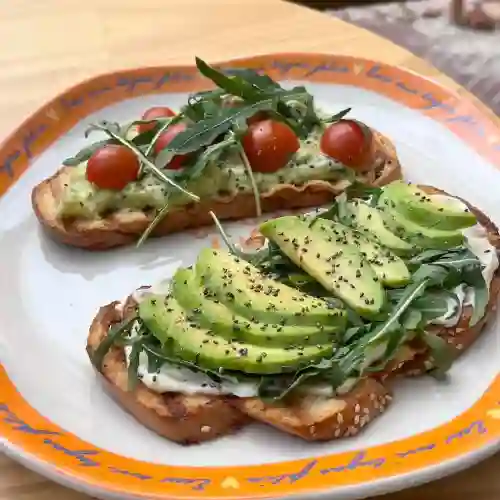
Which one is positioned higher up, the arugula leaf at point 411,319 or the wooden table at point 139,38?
the arugula leaf at point 411,319

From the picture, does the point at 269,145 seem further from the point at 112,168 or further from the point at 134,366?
the point at 134,366

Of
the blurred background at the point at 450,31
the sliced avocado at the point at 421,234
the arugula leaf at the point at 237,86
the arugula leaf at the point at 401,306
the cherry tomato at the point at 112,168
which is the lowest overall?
the blurred background at the point at 450,31

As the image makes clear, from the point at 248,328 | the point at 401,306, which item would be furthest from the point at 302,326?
the point at 401,306

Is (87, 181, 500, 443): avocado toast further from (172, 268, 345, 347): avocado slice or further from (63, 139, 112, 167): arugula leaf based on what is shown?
(63, 139, 112, 167): arugula leaf

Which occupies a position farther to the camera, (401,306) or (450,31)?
(450,31)

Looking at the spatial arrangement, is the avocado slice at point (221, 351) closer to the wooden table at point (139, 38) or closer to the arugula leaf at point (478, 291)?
the arugula leaf at point (478, 291)

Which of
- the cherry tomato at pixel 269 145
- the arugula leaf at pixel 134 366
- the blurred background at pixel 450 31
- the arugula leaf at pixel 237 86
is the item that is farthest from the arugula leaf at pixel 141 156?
the blurred background at pixel 450 31

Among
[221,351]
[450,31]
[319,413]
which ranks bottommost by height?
[450,31]
